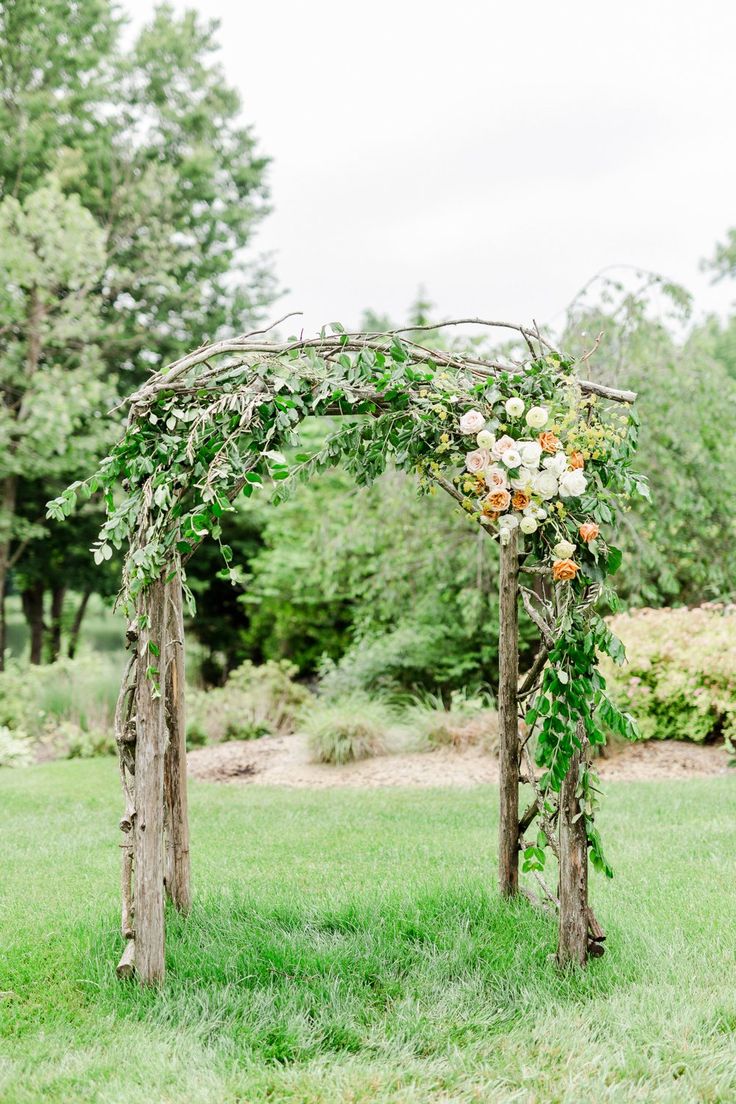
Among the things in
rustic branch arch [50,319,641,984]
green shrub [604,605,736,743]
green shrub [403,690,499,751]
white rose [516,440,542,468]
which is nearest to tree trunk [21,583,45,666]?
green shrub [403,690,499,751]

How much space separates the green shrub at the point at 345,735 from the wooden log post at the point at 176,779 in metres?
4.24

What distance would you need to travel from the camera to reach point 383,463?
356 centimetres

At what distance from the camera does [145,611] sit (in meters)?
3.38

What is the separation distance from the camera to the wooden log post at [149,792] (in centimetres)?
329

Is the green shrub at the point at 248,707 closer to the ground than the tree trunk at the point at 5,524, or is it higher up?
closer to the ground

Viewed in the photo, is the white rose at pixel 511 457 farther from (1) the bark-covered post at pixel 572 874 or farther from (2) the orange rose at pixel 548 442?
(1) the bark-covered post at pixel 572 874

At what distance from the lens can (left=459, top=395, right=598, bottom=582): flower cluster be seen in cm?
Result: 313

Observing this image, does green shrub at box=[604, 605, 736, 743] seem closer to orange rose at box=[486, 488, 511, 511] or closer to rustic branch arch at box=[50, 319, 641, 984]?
rustic branch arch at box=[50, 319, 641, 984]

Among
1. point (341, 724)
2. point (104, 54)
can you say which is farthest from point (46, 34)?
point (341, 724)

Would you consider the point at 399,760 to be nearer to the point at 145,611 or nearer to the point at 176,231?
the point at 145,611

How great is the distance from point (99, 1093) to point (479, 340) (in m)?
7.46

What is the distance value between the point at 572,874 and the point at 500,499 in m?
1.44

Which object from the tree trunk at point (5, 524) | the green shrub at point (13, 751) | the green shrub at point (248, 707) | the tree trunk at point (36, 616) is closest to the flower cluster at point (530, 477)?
the green shrub at point (248, 707)

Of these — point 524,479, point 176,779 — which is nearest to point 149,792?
point 176,779
